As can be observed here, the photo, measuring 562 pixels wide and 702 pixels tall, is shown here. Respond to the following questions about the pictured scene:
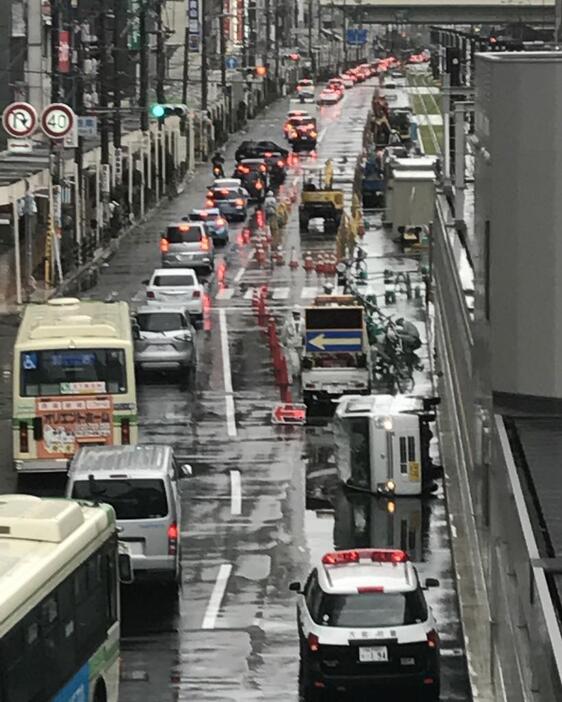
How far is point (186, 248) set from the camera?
59781 mm

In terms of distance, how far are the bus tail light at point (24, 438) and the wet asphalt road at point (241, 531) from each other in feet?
2.12

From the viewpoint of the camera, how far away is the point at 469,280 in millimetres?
27938

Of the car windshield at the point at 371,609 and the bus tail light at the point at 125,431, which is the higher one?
the car windshield at the point at 371,609

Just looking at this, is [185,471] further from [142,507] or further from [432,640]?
[432,640]

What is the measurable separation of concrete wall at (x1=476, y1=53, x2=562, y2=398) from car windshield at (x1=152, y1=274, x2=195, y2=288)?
32.7 metres

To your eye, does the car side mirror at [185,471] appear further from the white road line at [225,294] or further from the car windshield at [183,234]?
the car windshield at [183,234]

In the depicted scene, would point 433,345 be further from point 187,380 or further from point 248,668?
point 248,668

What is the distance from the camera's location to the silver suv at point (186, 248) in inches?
2341

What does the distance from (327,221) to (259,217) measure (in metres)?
5.87

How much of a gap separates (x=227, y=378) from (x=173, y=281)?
9.25m

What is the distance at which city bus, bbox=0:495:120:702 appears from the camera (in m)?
13.9

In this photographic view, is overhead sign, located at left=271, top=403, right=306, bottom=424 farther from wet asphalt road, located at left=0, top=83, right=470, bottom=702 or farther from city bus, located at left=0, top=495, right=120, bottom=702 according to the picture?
city bus, located at left=0, top=495, right=120, bottom=702

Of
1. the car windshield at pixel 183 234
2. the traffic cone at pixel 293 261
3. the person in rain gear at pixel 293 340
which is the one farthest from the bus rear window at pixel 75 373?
the traffic cone at pixel 293 261

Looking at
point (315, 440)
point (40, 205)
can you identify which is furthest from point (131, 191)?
point (315, 440)
